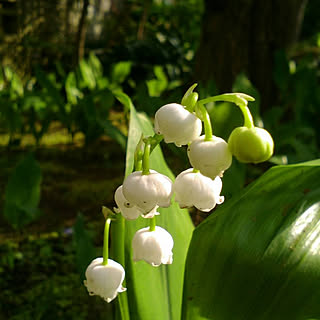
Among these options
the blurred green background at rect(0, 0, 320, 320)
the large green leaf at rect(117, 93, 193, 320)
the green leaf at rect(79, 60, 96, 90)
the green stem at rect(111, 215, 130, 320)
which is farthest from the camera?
the green leaf at rect(79, 60, 96, 90)

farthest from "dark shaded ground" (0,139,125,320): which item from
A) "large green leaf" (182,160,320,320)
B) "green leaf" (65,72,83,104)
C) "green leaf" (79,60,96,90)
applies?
"large green leaf" (182,160,320,320)

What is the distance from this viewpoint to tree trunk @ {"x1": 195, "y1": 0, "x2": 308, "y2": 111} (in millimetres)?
3090

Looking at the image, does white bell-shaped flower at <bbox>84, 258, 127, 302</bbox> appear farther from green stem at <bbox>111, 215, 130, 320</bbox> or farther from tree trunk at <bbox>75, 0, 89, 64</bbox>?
tree trunk at <bbox>75, 0, 89, 64</bbox>

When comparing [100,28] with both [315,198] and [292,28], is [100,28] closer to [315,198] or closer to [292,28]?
[292,28]

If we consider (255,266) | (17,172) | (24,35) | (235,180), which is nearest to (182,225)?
(255,266)

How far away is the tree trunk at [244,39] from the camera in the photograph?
3090mm

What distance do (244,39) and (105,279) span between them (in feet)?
9.01

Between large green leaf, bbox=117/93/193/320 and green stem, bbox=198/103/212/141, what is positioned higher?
green stem, bbox=198/103/212/141

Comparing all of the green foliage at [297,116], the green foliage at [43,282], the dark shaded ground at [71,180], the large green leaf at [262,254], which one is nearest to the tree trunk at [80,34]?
the dark shaded ground at [71,180]

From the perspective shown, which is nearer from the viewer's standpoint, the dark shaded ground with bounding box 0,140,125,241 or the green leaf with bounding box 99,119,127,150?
the green leaf with bounding box 99,119,127,150

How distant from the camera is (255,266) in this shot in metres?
0.73

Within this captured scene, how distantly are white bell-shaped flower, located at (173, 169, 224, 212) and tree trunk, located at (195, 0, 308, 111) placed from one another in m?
2.58

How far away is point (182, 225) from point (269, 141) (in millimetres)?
471

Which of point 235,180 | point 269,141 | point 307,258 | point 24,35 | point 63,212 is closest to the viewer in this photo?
point 269,141
